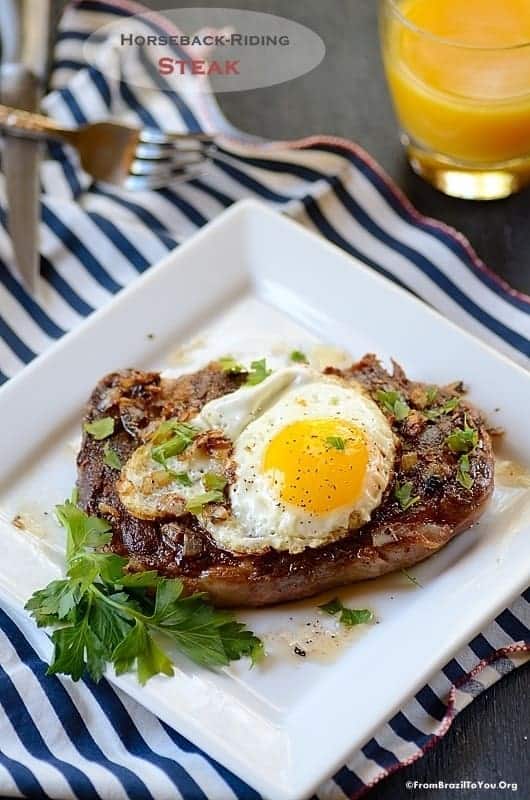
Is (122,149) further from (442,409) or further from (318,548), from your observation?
(318,548)

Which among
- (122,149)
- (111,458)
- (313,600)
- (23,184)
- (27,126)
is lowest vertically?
(313,600)

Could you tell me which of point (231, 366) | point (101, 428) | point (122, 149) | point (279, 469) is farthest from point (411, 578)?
point (122, 149)

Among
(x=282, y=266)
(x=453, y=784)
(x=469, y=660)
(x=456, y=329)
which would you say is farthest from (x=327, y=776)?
(x=282, y=266)

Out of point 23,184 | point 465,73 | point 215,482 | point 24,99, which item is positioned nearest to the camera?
point 215,482

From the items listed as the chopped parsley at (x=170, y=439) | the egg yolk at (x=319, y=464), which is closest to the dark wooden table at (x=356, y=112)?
the egg yolk at (x=319, y=464)

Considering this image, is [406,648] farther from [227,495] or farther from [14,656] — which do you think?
[14,656]

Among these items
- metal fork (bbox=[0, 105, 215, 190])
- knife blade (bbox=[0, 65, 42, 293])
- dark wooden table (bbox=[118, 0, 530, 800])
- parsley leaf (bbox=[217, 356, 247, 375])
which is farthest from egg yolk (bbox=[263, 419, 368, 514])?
metal fork (bbox=[0, 105, 215, 190])
